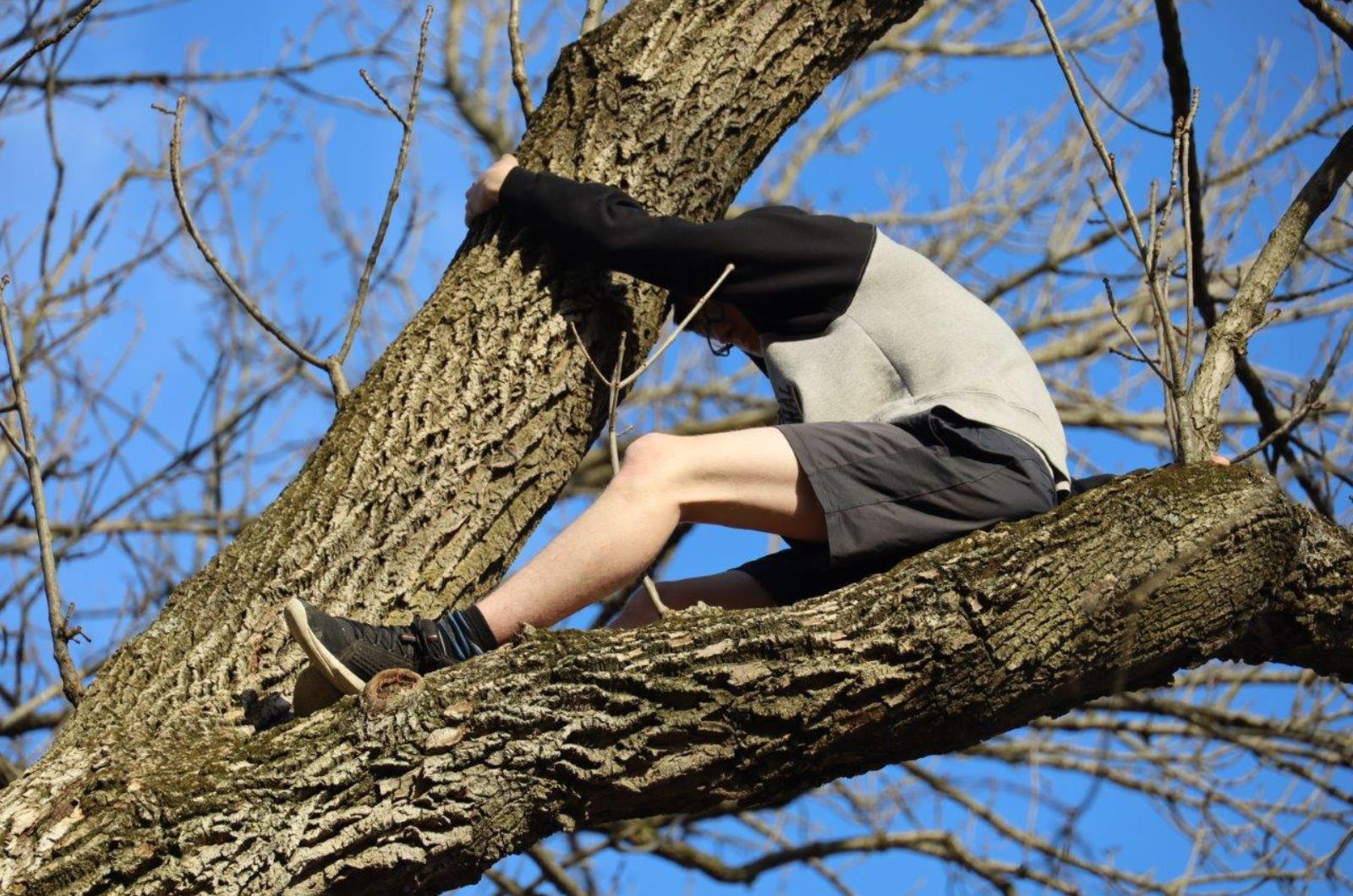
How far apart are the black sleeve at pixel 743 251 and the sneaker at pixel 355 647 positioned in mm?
864

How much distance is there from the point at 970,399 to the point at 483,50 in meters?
7.29

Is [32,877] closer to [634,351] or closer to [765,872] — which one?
[634,351]

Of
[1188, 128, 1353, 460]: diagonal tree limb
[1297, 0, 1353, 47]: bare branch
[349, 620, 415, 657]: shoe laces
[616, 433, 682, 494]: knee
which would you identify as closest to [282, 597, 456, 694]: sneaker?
[349, 620, 415, 657]: shoe laces

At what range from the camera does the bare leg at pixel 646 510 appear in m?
2.43

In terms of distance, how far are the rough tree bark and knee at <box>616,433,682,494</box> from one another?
292mm

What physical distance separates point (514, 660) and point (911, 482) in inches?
31.6

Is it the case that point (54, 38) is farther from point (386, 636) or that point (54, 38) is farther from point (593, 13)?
point (593, 13)

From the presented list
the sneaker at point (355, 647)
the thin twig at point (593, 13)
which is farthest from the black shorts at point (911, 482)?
the thin twig at point (593, 13)

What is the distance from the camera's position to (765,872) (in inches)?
195

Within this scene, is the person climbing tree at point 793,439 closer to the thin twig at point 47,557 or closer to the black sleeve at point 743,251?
the black sleeve at point 743,251

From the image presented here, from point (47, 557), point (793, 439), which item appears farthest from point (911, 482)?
point (47, 557)

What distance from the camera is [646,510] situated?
2426 mm

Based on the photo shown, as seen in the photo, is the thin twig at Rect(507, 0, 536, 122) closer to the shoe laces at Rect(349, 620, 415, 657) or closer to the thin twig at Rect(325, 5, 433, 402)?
the thin twig at Rect(325, 5, 433, 402)

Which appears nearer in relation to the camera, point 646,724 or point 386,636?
point 646,724
